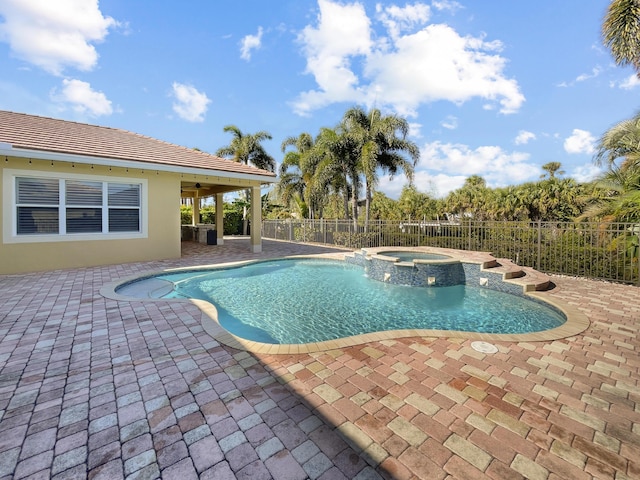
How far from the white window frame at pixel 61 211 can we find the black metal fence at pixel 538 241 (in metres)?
10.2

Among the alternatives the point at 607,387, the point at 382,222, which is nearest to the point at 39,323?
the point at 607,387

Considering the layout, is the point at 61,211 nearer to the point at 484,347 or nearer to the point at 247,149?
the point at 484,347

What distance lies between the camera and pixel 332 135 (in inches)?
687

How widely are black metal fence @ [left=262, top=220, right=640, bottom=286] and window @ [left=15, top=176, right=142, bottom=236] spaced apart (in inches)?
418

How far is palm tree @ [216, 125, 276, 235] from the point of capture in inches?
1035

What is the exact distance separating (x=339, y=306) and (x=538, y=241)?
7.38 meters

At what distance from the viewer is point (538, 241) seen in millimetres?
9586

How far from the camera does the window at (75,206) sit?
9203 millimetres

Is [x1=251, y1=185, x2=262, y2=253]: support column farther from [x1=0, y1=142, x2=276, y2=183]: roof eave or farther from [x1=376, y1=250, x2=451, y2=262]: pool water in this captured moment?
[x1=376, y1=250, x2=451, y2=262]: pool water

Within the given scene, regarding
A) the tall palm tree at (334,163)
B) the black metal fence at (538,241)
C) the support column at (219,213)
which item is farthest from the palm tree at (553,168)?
the support column at (219,213)

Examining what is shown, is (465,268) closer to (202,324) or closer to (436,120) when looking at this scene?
(202,324)

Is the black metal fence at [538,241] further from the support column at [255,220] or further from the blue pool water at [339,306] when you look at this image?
the support column at [255,220]

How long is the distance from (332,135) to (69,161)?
12.4 m

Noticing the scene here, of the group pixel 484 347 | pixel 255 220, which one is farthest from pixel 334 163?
pixel 484 347
